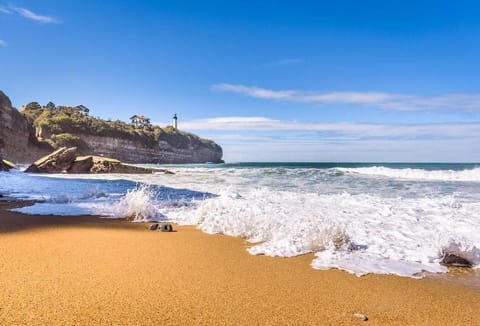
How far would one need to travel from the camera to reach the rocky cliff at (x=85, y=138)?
4989 centimetres

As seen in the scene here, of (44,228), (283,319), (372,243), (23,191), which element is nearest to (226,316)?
(283,319)

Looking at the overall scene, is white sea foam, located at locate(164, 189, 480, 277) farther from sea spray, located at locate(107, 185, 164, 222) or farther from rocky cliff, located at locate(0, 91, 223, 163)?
rocky cliff, located at locate(0, 91, 223, 163)

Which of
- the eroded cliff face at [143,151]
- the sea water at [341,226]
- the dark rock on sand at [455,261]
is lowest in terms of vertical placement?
the dark rock on sand at [455,261]

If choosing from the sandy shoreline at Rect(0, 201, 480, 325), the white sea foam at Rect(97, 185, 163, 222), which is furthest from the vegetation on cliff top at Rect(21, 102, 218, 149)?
the sandy shoreline at Rect(0, 201, 480, 325)

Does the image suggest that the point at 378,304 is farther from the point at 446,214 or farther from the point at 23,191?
the point at 23,191

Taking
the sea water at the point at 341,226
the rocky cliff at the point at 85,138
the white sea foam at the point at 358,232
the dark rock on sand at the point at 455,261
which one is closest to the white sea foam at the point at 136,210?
the sea water at the point at 341,226

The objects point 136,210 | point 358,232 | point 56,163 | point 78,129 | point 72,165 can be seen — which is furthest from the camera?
point 78,129

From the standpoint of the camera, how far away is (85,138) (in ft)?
276

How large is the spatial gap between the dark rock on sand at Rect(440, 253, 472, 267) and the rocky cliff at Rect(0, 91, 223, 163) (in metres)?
49.1

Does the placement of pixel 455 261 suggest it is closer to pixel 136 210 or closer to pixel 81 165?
pixel 136 210

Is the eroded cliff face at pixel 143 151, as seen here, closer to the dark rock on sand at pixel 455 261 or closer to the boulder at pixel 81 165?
the boulder at pixel 81 165

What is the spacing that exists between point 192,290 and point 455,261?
135 inches

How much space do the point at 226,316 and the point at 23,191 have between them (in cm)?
1186

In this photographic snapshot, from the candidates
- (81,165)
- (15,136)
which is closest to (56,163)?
(81,165)
